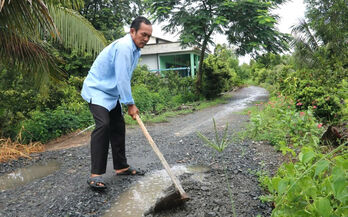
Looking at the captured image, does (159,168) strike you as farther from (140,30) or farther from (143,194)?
(140,30)

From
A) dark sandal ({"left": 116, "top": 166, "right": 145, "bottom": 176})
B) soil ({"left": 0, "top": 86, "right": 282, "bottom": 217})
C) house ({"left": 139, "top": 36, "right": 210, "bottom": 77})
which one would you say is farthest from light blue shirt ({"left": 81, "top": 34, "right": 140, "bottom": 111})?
house ({"left": 139, "top": 36, "right": 210, "bottom": 77})

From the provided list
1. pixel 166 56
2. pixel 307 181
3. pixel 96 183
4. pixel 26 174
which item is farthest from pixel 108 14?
pixel 307 181

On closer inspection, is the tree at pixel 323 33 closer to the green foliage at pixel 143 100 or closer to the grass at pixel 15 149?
the green foliage at pixel 143 100

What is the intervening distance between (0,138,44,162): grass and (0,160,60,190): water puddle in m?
0.61

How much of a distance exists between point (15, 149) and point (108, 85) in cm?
298

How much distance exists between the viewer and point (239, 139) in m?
4.68

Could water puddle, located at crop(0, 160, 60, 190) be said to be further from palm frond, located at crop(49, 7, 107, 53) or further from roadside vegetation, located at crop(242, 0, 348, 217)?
roadside vegetation, located at crop(242, 0, 348, 217)

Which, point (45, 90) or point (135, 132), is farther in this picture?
point (135, 132)

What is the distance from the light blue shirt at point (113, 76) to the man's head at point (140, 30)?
0.06 m

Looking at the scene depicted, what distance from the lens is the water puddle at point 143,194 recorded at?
242 cm

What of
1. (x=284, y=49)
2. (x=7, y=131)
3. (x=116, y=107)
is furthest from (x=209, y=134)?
(x=284, y=49)

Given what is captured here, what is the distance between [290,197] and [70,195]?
2.37 m

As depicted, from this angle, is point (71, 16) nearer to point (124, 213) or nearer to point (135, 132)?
point (135, 132)

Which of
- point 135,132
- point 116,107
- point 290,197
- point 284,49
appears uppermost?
point 284,49
